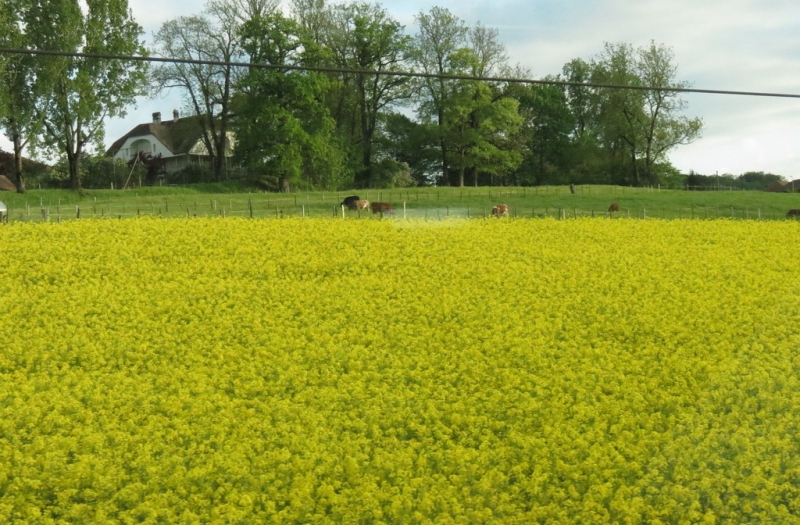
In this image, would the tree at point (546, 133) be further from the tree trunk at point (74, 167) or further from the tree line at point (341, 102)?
the tree trunk at point (74, 167)

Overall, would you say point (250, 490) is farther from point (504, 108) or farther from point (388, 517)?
point (504, 108)

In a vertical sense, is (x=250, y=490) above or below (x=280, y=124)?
below

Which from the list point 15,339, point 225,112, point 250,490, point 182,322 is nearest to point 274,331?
point 182,322

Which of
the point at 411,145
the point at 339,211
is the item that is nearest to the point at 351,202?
the point at 339,211

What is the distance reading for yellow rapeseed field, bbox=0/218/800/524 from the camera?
41.8 feet

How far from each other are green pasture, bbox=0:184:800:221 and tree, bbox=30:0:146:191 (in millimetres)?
3841

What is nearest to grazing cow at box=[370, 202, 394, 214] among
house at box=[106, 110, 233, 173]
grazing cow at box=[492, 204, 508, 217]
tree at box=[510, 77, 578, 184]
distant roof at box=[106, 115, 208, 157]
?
grazing cow at box=[492, 204, 508, 217]

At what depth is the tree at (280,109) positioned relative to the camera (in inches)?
2400

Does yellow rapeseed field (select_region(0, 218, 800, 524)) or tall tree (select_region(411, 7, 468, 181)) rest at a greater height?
tall tree (select_region(411, 7, 468, 181))

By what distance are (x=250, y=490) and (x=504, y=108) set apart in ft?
210

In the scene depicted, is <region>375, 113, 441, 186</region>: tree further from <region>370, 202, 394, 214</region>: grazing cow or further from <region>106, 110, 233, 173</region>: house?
<region>370, 202, 394, 214</region>: grazing cow

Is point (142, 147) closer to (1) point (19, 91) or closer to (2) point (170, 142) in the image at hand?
(2) point (170, 142)

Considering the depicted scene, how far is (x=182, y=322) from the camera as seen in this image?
70.4 ft

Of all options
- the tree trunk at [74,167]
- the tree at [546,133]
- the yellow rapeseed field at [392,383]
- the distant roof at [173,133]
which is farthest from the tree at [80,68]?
the tree at [546,133]
